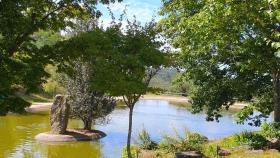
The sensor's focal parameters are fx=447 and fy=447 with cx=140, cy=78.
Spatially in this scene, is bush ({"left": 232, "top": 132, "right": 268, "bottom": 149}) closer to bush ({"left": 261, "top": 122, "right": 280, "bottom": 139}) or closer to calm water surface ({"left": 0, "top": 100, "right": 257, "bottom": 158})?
bush ({"left": 261, "top": 122, "right": 280, "bottom": 139})

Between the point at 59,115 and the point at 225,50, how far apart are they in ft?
41.8

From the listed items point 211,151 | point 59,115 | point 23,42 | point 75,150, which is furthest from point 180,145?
point 59,115

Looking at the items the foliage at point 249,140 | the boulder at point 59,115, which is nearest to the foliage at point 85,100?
the boulder at point 59,115

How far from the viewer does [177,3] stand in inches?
905

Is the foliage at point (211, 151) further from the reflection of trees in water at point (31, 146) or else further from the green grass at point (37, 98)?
the green grass at point (37, 98)

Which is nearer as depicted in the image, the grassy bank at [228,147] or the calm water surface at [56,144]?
the grassy bank at [228,147]

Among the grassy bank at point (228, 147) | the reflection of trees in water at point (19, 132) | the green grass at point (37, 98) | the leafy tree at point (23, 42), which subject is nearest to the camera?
the leafy tree at point (23, 42)

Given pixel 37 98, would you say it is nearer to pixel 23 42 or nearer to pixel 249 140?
pixel 249 140

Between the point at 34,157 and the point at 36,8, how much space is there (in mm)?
9696

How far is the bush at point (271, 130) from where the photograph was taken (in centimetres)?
2158

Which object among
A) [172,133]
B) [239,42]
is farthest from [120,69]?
[172,133]

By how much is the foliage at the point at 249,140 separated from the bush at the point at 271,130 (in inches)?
39.6

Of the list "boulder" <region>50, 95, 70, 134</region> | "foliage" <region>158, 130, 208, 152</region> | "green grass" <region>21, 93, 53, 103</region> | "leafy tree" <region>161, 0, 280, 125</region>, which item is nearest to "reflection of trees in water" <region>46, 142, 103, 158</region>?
"boulder" <region>50, 95, 70, 134</region>

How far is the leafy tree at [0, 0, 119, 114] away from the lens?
1289cm
